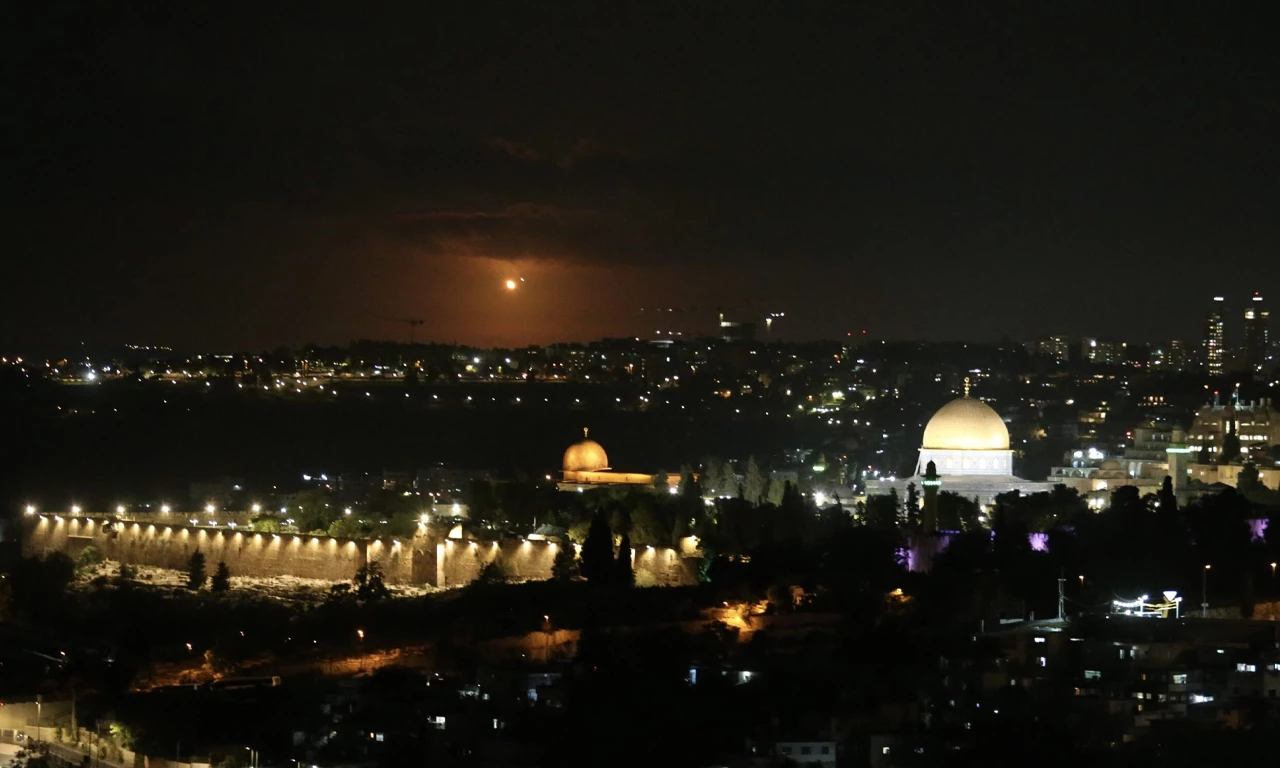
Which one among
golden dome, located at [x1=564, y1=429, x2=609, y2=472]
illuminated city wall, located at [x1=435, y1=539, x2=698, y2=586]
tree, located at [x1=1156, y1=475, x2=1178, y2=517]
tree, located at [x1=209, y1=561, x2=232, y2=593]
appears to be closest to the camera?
tree, located at [x1=1156, y1=475, x2=1178, y2=517]

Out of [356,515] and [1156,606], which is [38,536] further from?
[1156,606]

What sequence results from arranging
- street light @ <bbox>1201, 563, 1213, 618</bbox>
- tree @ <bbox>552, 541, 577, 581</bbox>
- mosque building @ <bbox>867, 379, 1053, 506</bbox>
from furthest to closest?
mosque building @ <bbox>867, 379, 1053, 506</bbox>, tree @ <bbox>552, 541, 577, 581</bbox>, street light @ <bbox>1201, 563, 1213, 618</bbox>

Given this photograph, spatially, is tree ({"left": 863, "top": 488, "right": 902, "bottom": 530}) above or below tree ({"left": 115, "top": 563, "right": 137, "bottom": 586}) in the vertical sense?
above

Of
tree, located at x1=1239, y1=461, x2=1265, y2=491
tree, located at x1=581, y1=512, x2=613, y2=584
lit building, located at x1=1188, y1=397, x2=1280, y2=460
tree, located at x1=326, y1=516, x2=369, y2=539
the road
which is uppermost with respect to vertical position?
lit building, located at x1=1188, y1=397, x2=1280, y2=460

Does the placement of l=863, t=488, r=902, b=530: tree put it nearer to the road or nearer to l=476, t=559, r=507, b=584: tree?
l=476, t=559, r=507, b=584: tree

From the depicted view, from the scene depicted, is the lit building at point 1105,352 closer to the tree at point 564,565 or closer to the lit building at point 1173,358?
the lit building at point 1173,358

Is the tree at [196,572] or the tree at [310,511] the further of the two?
the tree at [310,511]

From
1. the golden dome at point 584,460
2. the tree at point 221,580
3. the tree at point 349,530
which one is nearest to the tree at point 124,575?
the tree at point 221,580

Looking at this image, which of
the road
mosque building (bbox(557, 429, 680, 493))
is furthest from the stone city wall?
the road
